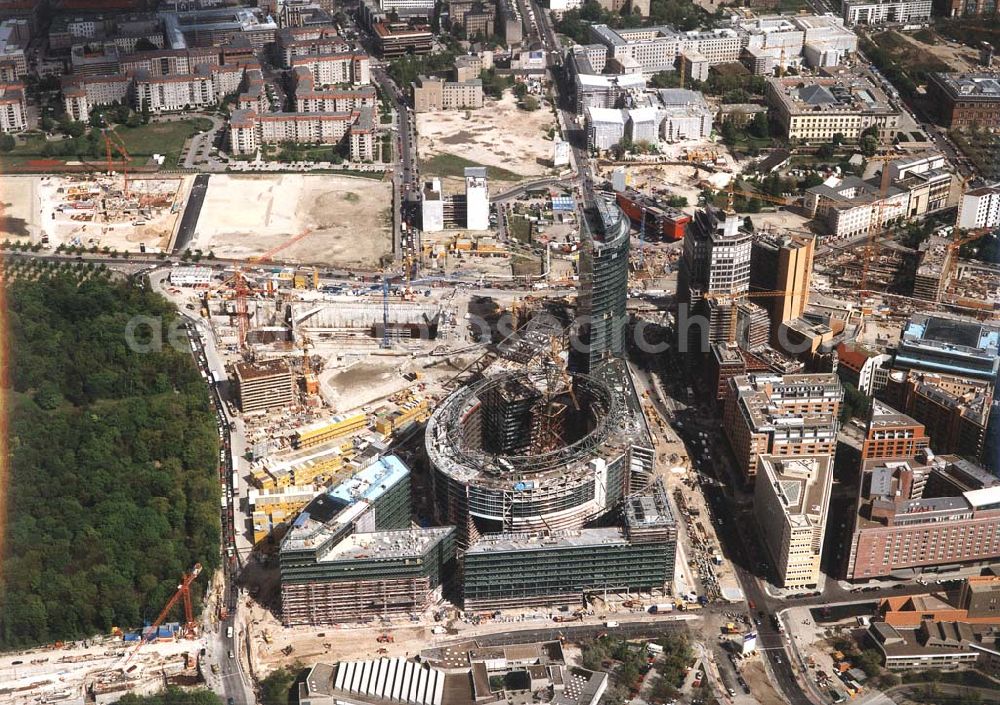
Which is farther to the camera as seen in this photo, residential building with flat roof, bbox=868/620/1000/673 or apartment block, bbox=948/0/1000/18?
apartment block, bbox=948/0/1000/18

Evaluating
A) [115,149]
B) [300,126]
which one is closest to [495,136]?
[300,126]

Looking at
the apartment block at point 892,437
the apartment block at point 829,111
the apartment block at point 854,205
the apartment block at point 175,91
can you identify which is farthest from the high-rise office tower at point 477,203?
the apartment block at point 892,437

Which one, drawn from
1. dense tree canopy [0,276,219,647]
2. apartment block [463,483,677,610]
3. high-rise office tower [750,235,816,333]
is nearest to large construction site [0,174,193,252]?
dense tree canopy [0,276,219,647]

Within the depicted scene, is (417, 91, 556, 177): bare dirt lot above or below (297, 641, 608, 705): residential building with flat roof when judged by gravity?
above

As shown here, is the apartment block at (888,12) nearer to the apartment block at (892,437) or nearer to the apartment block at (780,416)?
the apartment block at (780,416)

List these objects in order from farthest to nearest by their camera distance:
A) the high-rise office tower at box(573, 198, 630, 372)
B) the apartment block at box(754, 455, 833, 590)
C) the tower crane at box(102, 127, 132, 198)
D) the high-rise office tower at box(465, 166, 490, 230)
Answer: the tower crane at box(102, 127, 132, 198) < the high-rise office tower at box(465, 166, 490, 230) < the high-rise office tower at box(573, 198, 630, 372) < the apartment block at box(754, 455, 833, 590)

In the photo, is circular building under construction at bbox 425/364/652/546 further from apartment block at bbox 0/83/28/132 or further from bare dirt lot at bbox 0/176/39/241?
apartment block at bbox 0/83/28/132

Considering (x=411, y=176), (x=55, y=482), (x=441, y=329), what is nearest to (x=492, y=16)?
(x=411, y=176)
